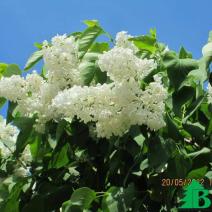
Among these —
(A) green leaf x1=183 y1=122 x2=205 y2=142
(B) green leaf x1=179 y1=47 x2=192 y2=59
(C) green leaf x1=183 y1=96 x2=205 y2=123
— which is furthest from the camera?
(B) green leaf x1=179 y1=47 x2=192 y2=59

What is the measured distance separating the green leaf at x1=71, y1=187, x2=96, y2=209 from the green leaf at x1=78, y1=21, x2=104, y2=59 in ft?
2.25

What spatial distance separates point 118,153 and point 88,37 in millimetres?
565

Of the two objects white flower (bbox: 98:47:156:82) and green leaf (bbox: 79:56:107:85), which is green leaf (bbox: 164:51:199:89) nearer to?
white flower (bbox: 98:47:156:82)

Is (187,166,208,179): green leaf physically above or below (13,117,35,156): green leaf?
below

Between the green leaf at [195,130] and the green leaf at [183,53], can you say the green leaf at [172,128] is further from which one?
the green leaf at [183,53]

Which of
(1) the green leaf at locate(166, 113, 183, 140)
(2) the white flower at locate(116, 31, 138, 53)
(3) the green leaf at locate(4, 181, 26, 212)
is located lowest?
(3) the green leaf at locate(4, 181, 26, 212)

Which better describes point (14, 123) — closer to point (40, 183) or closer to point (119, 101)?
point (40, 183)

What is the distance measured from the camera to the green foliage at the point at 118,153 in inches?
93.8

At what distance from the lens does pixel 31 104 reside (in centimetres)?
258

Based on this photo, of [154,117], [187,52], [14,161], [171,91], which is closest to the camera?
[154,117]

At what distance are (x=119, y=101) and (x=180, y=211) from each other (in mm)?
470

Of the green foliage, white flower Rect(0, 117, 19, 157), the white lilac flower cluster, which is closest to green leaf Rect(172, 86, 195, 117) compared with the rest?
the green foliage

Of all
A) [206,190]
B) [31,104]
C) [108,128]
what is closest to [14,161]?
[31,104]

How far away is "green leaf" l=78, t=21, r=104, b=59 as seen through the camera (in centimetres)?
280
